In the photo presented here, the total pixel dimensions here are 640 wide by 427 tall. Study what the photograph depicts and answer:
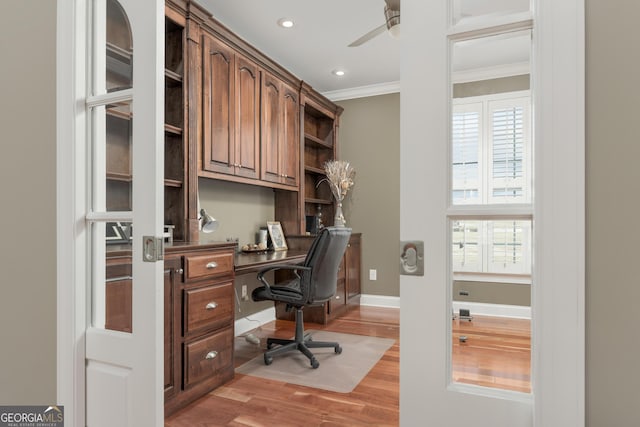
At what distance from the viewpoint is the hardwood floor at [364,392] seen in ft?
2.75

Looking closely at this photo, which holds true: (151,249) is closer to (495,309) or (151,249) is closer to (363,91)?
(495,309)

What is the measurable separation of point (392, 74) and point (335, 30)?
1284mm

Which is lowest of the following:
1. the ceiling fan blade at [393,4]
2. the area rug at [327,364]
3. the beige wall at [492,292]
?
the area rug at [327,364]

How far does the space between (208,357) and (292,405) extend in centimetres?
57

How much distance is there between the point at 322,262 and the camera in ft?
9.31

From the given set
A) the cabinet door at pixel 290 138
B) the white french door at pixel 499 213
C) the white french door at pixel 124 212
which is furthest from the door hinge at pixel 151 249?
the cabinet door at pixel 290 138

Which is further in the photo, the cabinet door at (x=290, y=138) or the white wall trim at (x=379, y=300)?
the white wall trim at (x=379, y=300)

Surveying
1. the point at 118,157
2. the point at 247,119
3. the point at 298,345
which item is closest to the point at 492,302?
the point at 118,157

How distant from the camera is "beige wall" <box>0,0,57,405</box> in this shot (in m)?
1.33

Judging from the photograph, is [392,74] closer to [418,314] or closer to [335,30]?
[335,30]

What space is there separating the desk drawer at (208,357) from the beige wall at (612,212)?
1.93 m

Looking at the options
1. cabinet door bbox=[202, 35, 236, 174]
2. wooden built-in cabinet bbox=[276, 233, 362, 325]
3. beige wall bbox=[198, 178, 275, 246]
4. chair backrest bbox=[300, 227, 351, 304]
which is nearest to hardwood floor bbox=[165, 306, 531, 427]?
chair backrest bbox=[300, 227, 351, 304]

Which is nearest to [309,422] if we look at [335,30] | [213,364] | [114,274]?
[213,364]

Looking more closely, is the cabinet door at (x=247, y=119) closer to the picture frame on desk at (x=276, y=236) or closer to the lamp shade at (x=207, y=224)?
the lamp shade at (x=207, y=224)
